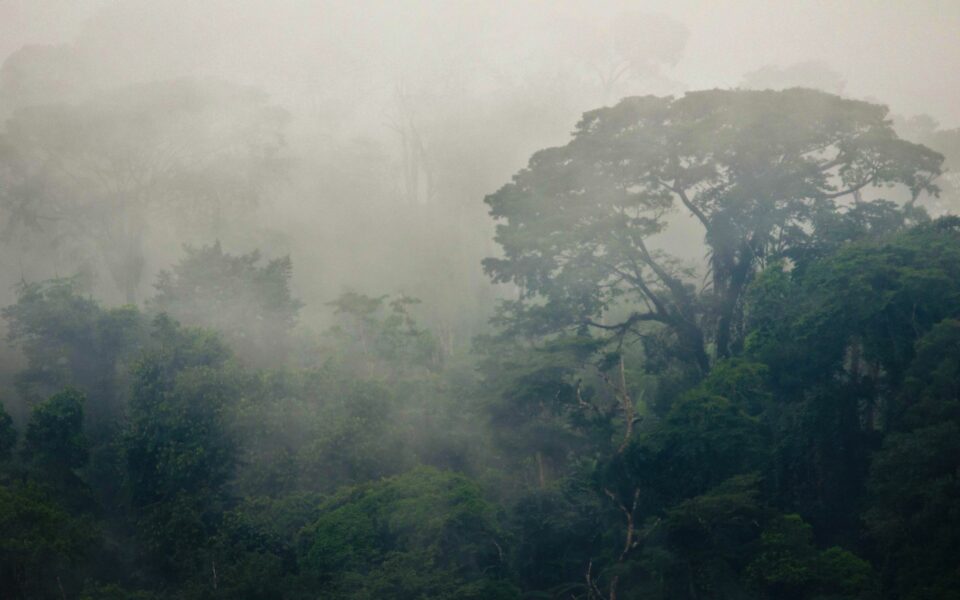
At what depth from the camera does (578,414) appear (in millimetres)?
21234

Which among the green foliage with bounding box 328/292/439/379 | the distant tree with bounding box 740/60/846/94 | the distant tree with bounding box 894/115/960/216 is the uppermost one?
the distant tree with bounding box 740/60/846/94

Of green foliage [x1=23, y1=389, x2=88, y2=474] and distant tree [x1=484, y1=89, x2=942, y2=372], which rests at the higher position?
distant tree [x1=484, y1=89, x2=942, y2=372]

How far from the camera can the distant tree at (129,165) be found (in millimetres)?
39344

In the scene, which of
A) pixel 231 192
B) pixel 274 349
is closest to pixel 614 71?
pixel 231 192

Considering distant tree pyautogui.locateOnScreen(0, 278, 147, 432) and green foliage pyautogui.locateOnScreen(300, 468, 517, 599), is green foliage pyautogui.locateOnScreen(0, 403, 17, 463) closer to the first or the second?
distant tree pyautogui.locateOnScreen(0, 278, 147, 432)

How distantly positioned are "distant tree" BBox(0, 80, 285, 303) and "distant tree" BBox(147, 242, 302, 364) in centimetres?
1221

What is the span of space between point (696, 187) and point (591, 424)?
8.36 meters

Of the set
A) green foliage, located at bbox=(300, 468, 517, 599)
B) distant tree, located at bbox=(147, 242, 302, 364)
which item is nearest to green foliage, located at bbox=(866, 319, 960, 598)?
green foliage, located at bbox=(300, 468, 517, 599)

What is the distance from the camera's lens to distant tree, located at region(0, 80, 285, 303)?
39344 mm

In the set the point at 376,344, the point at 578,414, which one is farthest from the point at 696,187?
the point at 376,344

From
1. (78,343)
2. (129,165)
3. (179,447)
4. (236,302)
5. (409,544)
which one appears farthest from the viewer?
(129,165)

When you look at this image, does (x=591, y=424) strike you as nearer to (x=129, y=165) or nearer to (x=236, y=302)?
(x=236, y=302)

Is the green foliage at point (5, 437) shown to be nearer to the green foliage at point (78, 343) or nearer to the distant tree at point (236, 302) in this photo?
the green foliage at point (78, 343)

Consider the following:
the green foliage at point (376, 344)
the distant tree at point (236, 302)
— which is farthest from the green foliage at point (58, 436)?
the green foliage at point (376, 344)
